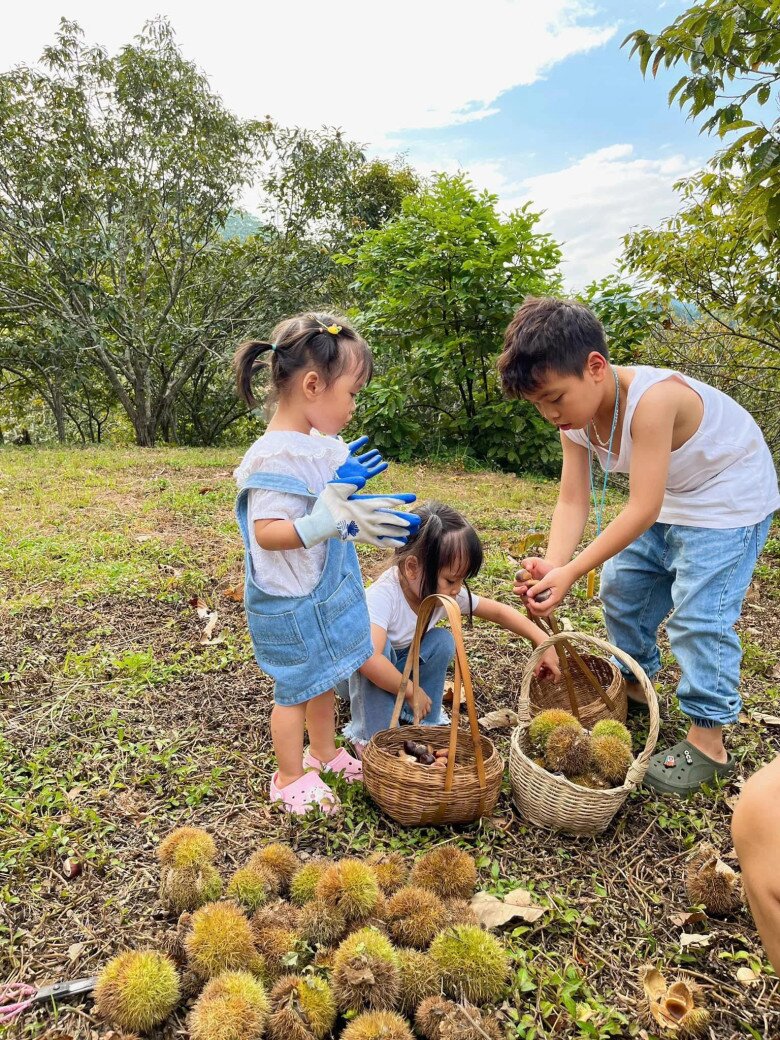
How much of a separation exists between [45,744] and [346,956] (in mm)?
1676

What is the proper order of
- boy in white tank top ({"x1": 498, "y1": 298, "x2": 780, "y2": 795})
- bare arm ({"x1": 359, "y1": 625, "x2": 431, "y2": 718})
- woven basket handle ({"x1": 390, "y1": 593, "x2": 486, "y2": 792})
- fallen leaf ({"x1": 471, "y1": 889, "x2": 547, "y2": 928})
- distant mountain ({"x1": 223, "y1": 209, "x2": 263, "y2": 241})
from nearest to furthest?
fallen leaf ({"x1": 471, "y1": 889, "x2": 547, "y2": 928}), woven basket handle ({"x1": 390, "y1": 593, "x2": 486, "y2": 792}), boy in white tank top ({"x1": 498, "y1": 298, "x2": 780, "y2": 795}), bare arm ({"x1": 359, "y1": 625, "x2": 431, "y2": 718}), distant mountain ({"x1": 223, "y1": 209, "x2": 263, "y2": 241})

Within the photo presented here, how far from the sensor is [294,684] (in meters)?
2.32

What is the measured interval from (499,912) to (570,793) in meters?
0.42

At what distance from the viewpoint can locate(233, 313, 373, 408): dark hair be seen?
2289mm

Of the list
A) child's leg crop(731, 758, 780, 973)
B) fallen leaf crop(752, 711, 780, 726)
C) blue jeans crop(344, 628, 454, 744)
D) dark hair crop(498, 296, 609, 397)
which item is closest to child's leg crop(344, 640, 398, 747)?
blue jeans crop(344, 628, 454, 744)

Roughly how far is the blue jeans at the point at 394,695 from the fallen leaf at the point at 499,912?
87 centimetres

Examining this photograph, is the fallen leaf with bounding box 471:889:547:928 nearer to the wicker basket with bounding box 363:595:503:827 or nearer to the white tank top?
the wicker basket with bounding box 363:595:503:827

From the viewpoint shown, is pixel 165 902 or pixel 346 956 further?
pixel 165 902

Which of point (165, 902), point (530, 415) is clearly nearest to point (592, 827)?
point (165, 902)

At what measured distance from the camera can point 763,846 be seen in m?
1.16

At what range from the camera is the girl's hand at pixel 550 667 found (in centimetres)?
282

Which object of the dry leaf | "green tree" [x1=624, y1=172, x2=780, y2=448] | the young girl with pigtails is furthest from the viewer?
"green tree" [x1=624, y1=172, x2=780, y2=448]

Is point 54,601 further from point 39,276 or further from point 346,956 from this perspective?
point 39,276

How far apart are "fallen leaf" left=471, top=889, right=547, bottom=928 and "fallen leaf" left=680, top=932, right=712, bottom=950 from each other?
0.36 m
